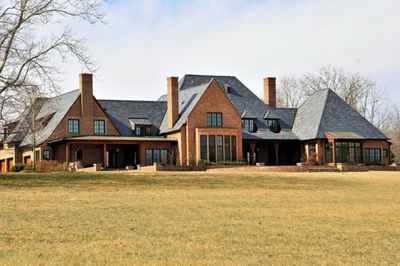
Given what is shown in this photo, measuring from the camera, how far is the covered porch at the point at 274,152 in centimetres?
6297

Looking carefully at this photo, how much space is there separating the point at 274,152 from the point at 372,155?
907 centimetres

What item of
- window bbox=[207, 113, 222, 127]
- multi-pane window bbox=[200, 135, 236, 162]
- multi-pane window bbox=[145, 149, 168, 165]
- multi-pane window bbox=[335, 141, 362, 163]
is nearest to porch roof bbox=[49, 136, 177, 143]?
multi-pane window bbox=[145, 149, 168, 165]

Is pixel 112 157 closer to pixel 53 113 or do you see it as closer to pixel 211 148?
pixel 53 113

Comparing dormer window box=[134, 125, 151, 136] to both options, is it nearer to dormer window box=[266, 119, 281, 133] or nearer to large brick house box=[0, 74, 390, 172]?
large brick house box=[0, 74, 390, 172]

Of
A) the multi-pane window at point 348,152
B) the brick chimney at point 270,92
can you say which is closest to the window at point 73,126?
the brick chimney at point 270,92

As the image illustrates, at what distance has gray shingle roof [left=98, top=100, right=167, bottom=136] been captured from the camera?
61.3m

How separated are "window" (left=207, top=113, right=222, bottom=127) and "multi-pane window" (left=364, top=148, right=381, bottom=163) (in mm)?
14256

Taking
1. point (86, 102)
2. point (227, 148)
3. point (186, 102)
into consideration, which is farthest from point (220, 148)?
point (86, 102)

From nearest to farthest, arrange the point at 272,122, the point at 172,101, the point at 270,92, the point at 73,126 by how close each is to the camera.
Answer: the point at 73,126 → the point at 172,101 → the point at 272,122 → the point at 270,92

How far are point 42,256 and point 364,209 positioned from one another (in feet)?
41.8

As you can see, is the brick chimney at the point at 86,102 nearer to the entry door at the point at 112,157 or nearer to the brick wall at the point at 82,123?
the brick wall at the point at 82,123

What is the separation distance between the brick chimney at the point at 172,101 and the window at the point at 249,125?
6.60 metres

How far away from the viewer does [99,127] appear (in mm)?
59250

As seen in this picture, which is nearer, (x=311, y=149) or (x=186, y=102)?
(x=186, y=102)
